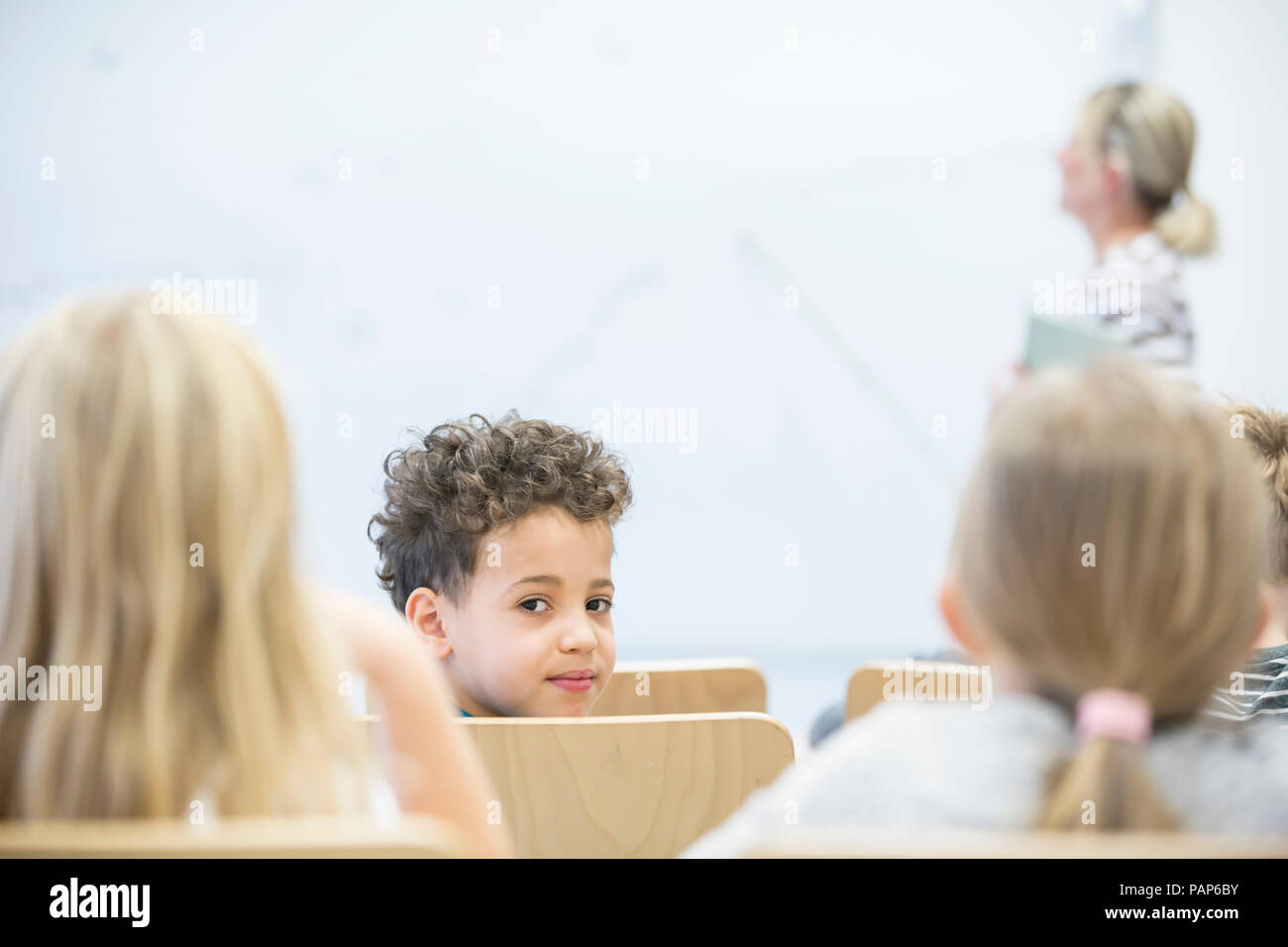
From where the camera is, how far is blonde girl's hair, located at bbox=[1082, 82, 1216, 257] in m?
2.23

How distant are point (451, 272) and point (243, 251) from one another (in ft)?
2.06

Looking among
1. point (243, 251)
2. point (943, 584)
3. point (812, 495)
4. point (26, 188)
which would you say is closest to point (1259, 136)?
point (812, 495)

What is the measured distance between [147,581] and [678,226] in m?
3.21

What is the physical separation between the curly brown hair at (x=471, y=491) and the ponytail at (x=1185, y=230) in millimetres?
1221

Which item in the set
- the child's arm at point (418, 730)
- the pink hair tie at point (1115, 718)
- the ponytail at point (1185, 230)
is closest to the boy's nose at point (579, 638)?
the child's arm at point (418, 730)

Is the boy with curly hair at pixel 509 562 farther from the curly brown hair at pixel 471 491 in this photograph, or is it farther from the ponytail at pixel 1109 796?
the ponytail at pixel 1109 796

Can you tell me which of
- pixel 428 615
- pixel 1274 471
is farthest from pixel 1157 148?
pixel 428 615

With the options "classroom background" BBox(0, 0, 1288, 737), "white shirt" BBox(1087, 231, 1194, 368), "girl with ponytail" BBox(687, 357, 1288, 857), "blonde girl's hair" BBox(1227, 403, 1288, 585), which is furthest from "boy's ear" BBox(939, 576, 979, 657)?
"classroom background" BBox(0, 0, 1288, 737)

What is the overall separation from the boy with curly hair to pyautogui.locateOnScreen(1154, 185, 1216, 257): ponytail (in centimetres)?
124

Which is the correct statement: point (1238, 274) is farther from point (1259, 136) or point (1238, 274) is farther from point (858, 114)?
point (858, 114)

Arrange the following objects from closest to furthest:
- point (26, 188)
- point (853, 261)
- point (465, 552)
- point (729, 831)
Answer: point (729, 831) < point (465, 552) < point (26, 188) < point (853, 261)

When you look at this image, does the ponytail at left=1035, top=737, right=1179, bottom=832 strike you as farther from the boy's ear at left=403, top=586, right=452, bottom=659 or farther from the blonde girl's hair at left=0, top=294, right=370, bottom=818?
the boy's ear at left=403, top=586, right=452, bottom=659

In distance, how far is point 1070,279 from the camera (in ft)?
12.3
